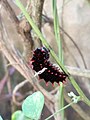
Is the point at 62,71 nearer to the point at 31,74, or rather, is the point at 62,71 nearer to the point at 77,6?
the point at 31,74

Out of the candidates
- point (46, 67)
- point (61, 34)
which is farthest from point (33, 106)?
point (61, 34)

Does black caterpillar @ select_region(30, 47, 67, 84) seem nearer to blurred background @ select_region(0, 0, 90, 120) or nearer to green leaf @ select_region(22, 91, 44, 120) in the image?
green leaf @ select_region(22, 91, 44, 120)

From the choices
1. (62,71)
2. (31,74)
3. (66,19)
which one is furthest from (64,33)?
(62,71)

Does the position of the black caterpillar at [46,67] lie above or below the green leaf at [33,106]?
above

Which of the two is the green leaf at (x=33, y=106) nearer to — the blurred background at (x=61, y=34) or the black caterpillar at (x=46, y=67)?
the black caterpillar at (x=46, y=67)

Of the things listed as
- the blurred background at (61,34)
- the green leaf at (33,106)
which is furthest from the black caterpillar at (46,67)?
the blurred background at (61,34)

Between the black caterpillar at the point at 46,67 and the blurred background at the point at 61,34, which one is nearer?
the black caterpillar at the point at 46,67
